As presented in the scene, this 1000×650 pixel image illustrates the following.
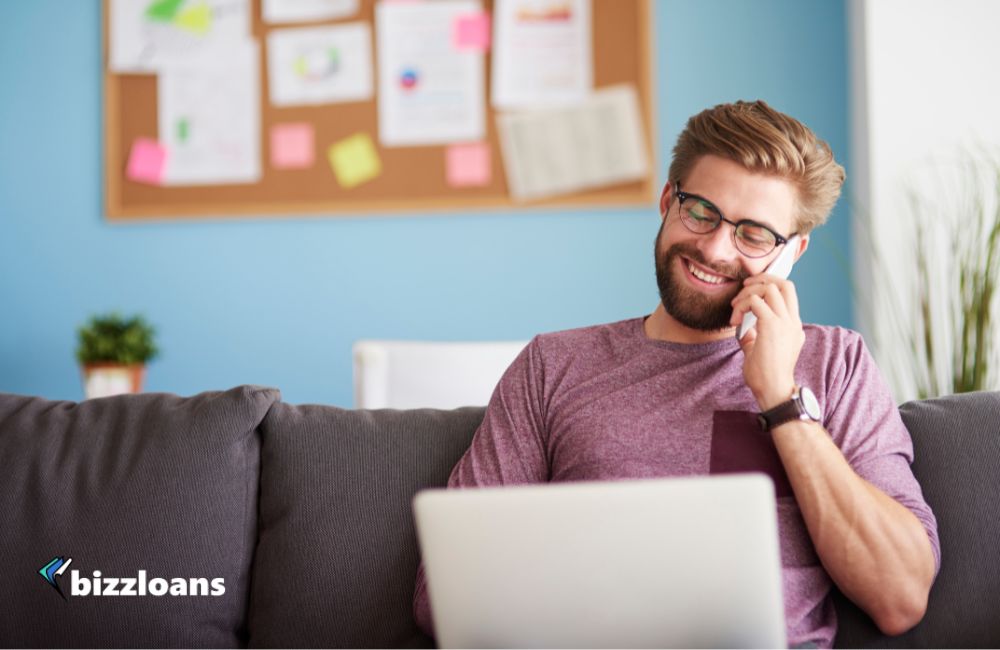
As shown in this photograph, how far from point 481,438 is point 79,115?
94.0 inches

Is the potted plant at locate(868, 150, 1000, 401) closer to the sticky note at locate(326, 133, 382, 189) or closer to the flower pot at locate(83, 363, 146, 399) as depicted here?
the sticky note at locate(326, 133, 382, 189)

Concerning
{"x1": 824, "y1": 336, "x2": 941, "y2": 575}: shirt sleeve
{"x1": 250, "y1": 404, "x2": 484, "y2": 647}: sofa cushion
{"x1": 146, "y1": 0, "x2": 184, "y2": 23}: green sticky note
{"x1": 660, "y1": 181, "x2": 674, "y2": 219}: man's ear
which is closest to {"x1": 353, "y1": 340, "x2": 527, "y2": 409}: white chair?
{"x1": 250, "y1": 404, "x2": 484, "y2": 647}: sofa cushion

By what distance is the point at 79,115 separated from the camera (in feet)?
11.0

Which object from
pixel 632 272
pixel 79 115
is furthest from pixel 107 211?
pixel 632 272

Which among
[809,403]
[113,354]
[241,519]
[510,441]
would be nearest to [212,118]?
[113,354]

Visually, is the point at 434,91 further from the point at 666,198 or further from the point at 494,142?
the point at 666,198

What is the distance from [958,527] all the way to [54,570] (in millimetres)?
1291

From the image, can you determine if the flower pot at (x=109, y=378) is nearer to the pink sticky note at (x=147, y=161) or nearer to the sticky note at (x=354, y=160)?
the pink sticky note at (x=147, y=161)

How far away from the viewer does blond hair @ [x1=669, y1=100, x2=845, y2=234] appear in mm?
1517

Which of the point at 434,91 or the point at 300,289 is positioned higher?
the point at 434,91

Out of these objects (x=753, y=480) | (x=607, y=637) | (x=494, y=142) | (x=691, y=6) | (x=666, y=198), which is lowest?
(x=607, y=637)

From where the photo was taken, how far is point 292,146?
3225 mm

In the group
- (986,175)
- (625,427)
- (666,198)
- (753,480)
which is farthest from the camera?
(986,175)

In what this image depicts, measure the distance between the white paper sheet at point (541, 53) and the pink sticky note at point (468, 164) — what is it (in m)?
0.15
